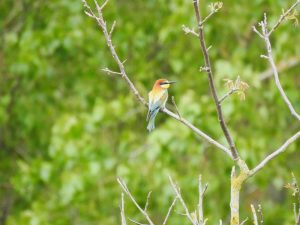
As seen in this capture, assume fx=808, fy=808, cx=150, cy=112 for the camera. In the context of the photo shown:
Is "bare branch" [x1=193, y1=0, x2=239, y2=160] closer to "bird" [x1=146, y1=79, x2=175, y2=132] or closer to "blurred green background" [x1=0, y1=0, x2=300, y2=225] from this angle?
"bird" [x1=146, y1=79, x2=175, y2=132]

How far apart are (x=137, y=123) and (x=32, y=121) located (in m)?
1.03

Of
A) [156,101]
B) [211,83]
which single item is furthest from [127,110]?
[211,83]

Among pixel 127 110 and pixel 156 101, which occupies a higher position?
pixel 127 110

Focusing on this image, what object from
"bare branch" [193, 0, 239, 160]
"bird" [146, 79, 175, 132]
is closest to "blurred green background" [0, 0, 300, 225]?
"bird" [146, 79, 175, 132]

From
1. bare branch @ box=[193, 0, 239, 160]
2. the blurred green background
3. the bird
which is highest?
the blurred green background

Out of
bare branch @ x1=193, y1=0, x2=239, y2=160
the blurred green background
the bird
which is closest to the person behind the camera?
bare branch @ x1=193, y1=0, x2=239, y2=160

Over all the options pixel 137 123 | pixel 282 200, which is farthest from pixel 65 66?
pixel 282 200

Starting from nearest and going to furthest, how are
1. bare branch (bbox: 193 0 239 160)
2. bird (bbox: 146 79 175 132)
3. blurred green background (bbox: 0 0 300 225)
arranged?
bare branch (bbox: 193 0 239 160), bird (bbox: 146 79 175 132), blurred green background (bbox: 0 0 300 225)

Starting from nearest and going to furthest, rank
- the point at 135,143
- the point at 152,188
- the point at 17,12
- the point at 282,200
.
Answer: the point at 152,188, the point at 135,143, the point at 17,12, the point at 282,200

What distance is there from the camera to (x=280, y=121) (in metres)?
7.37

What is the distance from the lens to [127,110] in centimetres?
688

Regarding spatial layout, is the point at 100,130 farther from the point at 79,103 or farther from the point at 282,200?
the point at 282,200

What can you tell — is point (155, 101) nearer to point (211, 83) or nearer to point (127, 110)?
point (211, 83)

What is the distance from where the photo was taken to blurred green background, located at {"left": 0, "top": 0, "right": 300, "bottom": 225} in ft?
21.5
